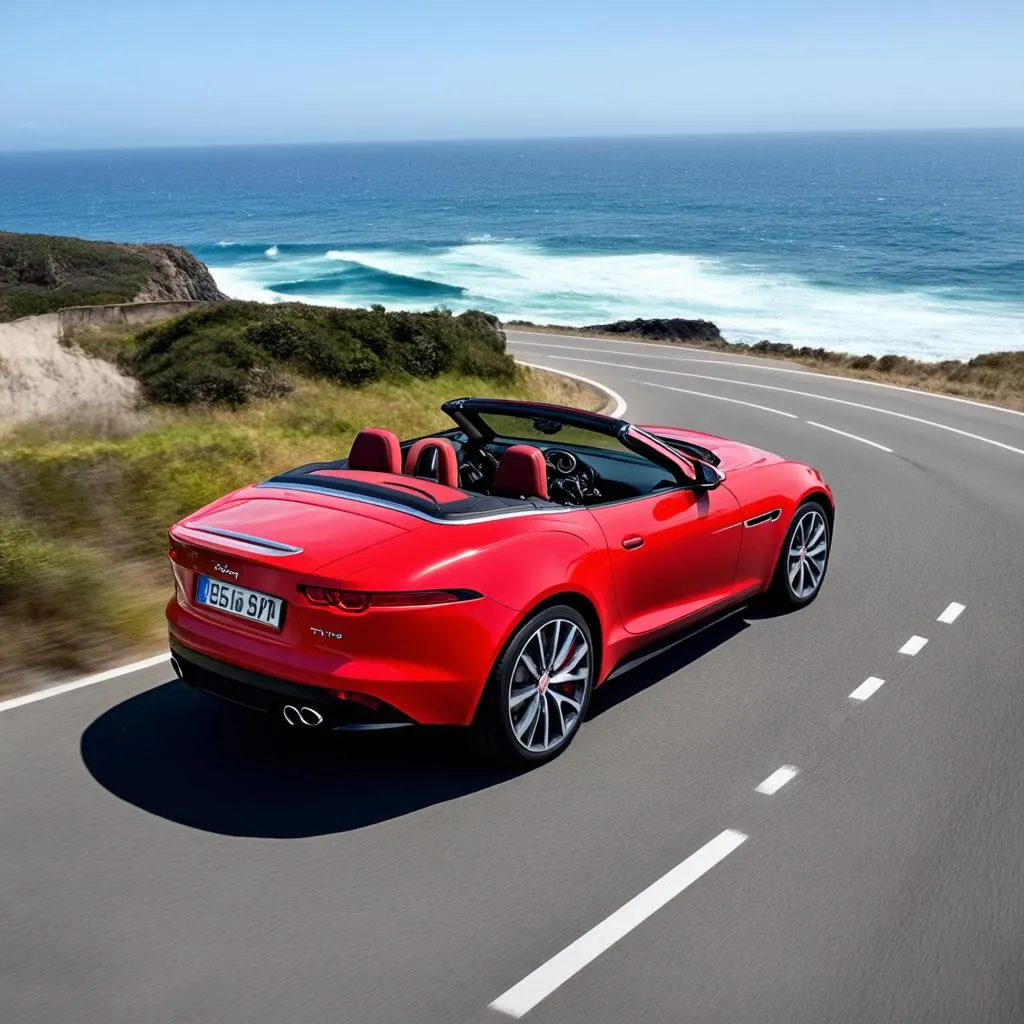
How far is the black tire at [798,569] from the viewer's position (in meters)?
7.09

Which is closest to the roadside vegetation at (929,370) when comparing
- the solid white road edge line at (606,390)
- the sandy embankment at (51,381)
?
the solid white road edge line at (606,390)

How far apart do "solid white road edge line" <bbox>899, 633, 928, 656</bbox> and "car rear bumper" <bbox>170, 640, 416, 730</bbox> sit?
3.58m

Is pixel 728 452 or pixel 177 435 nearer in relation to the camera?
pixel 728 452

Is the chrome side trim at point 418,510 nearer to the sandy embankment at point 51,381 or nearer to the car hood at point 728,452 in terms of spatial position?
the car hood at point 728,452

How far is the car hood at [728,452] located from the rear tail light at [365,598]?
8.77 ft

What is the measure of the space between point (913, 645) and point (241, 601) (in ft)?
13.9

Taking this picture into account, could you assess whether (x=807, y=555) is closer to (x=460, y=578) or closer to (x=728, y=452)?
(x=728, y=452)

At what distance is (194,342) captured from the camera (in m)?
19.2

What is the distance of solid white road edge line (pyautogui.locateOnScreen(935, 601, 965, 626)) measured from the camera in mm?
7352

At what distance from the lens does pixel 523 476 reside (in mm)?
5352

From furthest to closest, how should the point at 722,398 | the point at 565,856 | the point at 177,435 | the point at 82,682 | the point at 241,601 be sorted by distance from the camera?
1. the point at 722,398
2. the point at 177,435
3. the point at 82,682
4. the point at 241,601
5. the point at 565,856

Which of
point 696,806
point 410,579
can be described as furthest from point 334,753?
point 696,806

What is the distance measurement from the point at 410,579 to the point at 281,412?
1258 cm

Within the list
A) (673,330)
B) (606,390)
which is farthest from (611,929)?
(673,330)
